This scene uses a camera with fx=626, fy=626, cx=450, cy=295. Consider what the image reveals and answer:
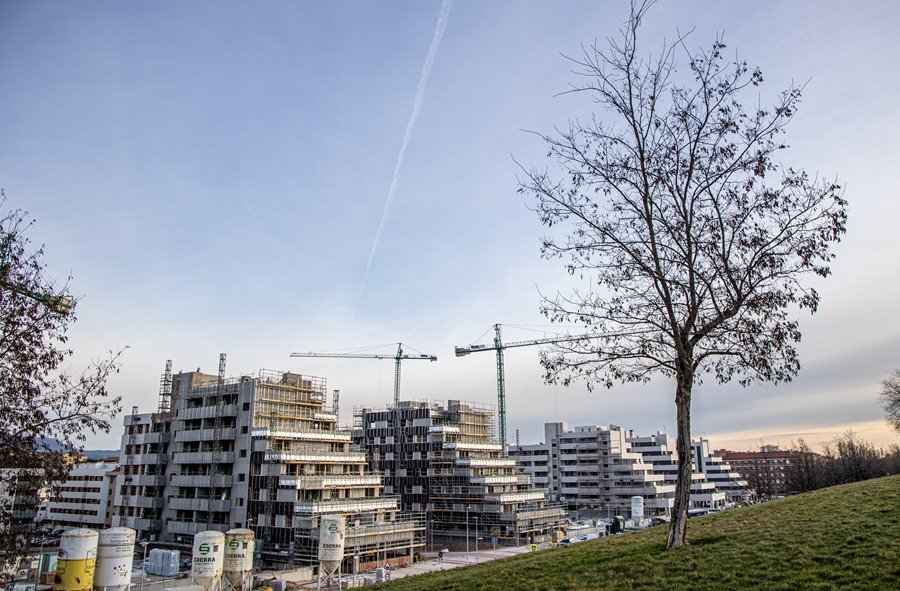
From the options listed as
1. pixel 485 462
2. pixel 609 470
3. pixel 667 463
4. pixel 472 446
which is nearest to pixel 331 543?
pixel 485 462

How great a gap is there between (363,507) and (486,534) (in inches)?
796

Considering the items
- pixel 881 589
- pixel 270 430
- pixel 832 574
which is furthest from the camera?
pixel 270 430

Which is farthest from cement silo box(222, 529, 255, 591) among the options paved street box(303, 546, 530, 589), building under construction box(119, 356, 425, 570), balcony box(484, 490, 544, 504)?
balcony box(484, 490, 544, 504)

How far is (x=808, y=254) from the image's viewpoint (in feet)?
55.7

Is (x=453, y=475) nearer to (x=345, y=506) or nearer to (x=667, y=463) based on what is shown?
(x=345, y=506)

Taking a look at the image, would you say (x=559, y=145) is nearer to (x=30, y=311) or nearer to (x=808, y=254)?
(x=808, y=254)

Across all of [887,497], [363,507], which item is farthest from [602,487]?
[887,497]

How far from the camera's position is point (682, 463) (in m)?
18.5

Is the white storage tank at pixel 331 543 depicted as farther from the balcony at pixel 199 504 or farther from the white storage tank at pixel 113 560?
the balcony at pixel 199 504

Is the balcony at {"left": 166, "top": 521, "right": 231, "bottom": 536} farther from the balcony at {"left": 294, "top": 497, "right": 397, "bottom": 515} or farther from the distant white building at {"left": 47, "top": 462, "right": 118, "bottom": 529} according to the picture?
the distant white building at {"left": 47, "top": 462, "right": 118, "bottom": 529}

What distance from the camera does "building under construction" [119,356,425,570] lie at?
225 feet

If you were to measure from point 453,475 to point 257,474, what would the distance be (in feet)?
94.4

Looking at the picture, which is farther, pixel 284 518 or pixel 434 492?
pixel 434 492

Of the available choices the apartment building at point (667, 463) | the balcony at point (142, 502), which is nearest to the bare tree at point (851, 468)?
the apartment building at point (667, 463)
